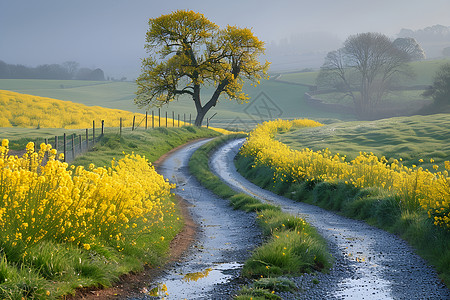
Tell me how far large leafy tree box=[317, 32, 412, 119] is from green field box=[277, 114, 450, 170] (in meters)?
30.2

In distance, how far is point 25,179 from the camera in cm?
753

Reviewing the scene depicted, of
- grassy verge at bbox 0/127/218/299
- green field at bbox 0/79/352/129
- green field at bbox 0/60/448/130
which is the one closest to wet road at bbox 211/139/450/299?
grassy verge at bbox 0/127/218/299

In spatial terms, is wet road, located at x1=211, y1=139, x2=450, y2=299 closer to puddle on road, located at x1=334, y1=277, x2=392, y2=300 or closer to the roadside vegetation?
puddle on road, located at x1=334, y1=277, x2=392, y2=300

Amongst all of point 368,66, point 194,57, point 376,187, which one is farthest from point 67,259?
point 368,66

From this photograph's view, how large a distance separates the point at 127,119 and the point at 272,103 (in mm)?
62372

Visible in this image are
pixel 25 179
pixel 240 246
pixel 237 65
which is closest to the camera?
pixel 25 179

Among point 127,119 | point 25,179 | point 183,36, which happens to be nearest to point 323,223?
point 25,179

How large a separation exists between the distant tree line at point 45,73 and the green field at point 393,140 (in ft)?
500

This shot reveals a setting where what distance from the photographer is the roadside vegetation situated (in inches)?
414

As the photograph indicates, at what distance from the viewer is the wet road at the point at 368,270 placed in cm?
786

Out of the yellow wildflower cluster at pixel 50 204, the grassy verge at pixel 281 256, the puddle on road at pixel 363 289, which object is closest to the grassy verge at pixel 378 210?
the puddle on road at pixel 363 289

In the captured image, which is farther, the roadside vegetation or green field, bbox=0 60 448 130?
green field, bbox=0 60 448 130

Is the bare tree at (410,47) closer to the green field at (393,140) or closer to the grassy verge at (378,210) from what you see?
the green field at (393,140)

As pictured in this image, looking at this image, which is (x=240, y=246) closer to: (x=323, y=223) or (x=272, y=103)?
(x=323, y=223)
